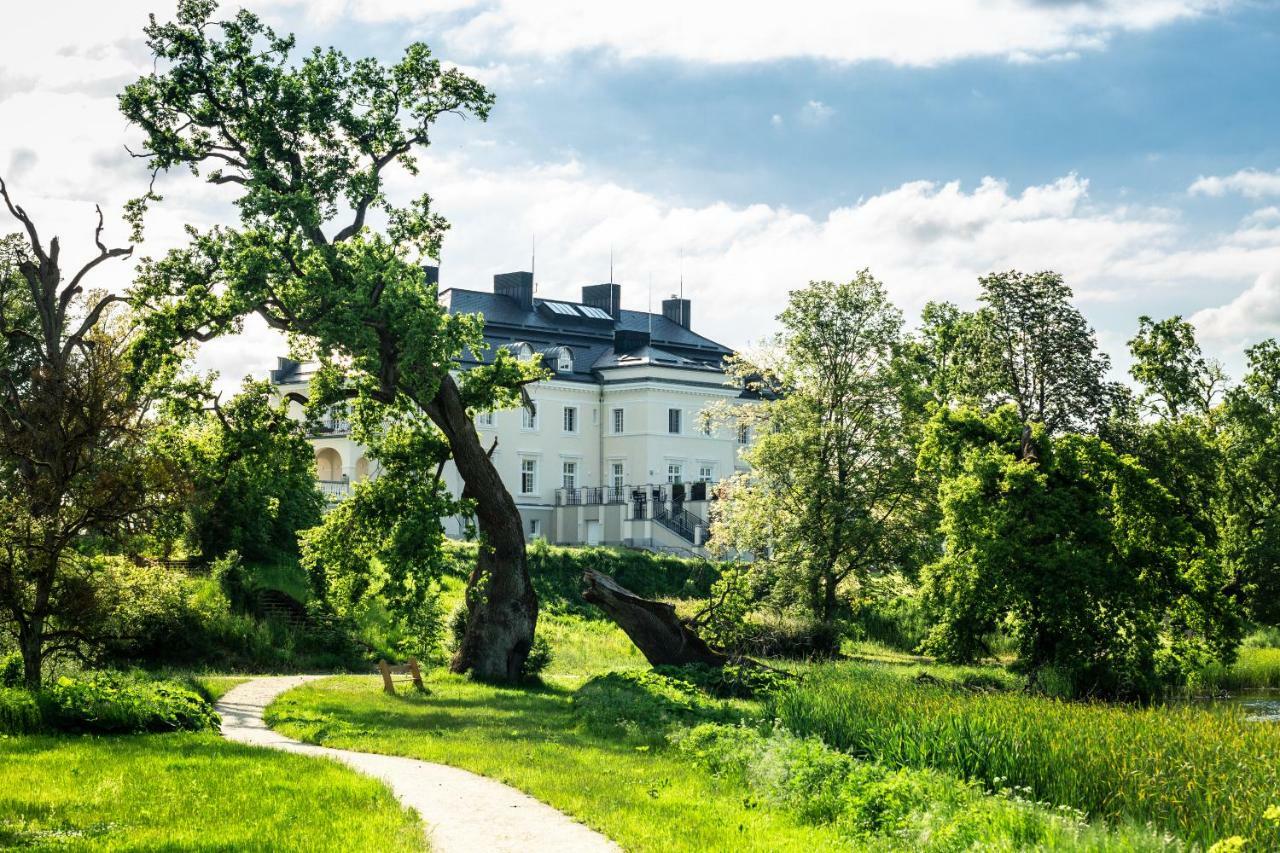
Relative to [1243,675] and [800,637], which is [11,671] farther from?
[1243,675]

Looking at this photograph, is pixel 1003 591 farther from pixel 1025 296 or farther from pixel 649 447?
pixel 649 447

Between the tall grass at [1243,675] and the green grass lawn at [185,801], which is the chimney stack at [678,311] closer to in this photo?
the tall grass at [1243,675]

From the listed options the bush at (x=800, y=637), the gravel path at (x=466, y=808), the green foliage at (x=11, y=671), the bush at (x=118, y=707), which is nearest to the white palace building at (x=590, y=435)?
the bush at (x=800, y=637)

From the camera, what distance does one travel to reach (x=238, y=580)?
29625 millimetres

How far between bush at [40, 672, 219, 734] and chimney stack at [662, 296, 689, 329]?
55348 mm

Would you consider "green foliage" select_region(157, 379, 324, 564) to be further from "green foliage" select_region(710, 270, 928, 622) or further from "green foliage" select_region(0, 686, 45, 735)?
"green foliage" select_region(710, 270, 928, 622)

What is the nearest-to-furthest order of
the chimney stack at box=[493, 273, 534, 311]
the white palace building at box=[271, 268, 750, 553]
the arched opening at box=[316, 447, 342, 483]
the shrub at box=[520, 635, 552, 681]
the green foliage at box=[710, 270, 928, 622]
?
the shrub at box=[520, 635, 552, 681] < the green foliage at box=[710, 270, 928, 622] < the white palace building at box=[271, 268, 750, 553] < the arched opening at box=[316, 447, 342, 483] < the chimney stack at box=[493, 273, 534, 311]

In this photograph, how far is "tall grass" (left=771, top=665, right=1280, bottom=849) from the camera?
10242mm

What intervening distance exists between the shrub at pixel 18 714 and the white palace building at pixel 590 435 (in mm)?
41135

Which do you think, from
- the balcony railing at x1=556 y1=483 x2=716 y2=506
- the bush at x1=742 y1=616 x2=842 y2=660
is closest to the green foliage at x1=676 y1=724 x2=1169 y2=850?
the bush at x1=742 y1=616 x2=842 y2=660

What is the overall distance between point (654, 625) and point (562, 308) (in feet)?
142

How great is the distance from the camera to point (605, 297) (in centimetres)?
6875

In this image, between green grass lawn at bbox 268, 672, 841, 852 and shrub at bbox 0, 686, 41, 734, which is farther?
shrub at bbox 0, 686, 41, 734

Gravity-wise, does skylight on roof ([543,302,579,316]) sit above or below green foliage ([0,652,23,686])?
above
